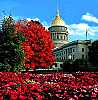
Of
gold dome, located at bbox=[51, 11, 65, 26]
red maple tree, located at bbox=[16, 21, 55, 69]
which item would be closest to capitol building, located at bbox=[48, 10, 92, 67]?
gold dome, located at bbox=[51, 11, 65, 26]

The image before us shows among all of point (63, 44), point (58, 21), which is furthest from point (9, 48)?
point (63, 44)

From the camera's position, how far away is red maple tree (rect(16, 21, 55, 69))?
55.0 m

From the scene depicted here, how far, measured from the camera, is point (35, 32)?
5856cm

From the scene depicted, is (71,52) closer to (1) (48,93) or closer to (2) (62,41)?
(2) (62,41)

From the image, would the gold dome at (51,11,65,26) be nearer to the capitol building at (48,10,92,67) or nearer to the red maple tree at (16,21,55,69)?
the capitol building at (48,10,92,67)

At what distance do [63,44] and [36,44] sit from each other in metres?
87.1

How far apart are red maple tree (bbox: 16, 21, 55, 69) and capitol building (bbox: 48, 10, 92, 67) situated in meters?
60.1

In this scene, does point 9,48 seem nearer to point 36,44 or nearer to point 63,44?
point 36,44

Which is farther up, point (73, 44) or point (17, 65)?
point (73, 44)

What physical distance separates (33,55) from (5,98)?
150 ft

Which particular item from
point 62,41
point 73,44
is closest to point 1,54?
point 73,44

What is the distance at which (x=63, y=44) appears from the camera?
472 ft

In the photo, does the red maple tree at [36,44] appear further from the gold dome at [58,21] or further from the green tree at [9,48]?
the gold dome at [58,21]

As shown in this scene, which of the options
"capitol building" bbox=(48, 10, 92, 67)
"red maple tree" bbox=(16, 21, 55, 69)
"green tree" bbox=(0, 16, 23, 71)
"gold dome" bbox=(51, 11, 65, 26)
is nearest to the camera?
"green tree" bbox=(0, 16, 23, 71)
